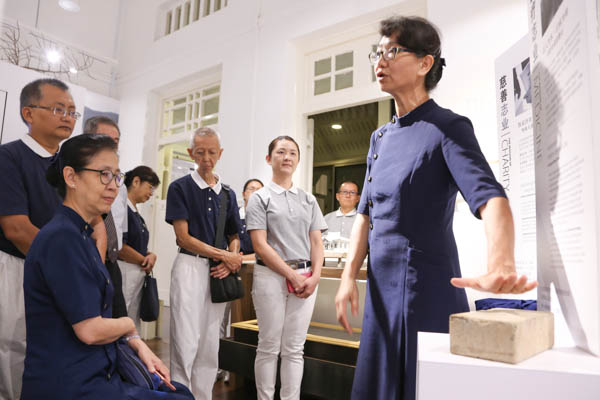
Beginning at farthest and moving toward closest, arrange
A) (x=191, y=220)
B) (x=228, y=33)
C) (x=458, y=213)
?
1. (x=228, y=33)
2. (x=458, y=213)
3. (x=191, y=220)

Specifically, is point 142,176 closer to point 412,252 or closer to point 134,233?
point 134,233

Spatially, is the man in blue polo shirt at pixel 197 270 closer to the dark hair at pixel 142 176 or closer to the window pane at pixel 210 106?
the dark hair at pixel 142 176

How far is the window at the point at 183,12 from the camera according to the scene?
225 inches

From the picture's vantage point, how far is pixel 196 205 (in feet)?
7.83

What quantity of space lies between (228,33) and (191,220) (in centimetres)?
359

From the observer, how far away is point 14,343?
5.86ft

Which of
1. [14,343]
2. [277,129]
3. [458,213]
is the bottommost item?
[14,343]

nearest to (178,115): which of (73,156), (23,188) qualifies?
(23,188)

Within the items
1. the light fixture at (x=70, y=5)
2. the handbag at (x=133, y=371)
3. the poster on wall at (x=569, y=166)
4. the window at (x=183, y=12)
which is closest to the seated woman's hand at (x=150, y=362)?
the handbag at (x=133, y=371)

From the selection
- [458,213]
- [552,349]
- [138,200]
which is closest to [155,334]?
[138,200]

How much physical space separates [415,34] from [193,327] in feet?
6.04

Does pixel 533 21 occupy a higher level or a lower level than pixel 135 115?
lower

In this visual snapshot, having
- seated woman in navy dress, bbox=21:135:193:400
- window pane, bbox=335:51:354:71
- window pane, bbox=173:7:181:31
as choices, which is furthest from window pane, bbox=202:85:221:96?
seated woman in navy dress, bbox=21:135:193:400

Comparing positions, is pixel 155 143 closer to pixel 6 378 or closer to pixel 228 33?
pixel 228 33
